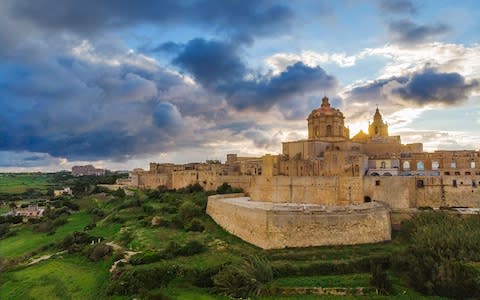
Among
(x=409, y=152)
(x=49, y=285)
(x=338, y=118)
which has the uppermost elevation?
(x=338, y=118)

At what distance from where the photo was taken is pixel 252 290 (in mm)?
14633

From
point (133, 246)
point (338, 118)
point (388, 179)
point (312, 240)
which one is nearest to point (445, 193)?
point (388, 179)

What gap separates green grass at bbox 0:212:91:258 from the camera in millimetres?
24672

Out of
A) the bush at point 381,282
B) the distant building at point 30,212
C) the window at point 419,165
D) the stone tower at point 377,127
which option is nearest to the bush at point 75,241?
the distant building at point 30,212

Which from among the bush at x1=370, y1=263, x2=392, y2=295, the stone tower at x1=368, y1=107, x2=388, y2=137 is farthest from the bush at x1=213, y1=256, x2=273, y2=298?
the stone tower at x1=368, y1=107, x2=388, y2=137

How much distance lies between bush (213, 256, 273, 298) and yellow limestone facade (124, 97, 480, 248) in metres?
3.14

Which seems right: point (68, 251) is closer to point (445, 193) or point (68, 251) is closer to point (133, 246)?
point (133, 246)

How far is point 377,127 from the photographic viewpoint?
34.8m

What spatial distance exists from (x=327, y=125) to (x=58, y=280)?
21.9 meters

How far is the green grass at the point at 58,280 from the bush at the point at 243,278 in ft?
16.6

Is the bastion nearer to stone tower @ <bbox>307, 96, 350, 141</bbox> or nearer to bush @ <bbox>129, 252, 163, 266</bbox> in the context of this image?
bush @ <bbox>129, 252, 163, 266</bbox>

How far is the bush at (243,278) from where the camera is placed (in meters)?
14.5

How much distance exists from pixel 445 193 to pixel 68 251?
21.8 m

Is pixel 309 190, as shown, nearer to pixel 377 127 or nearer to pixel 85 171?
pixel 377 127
